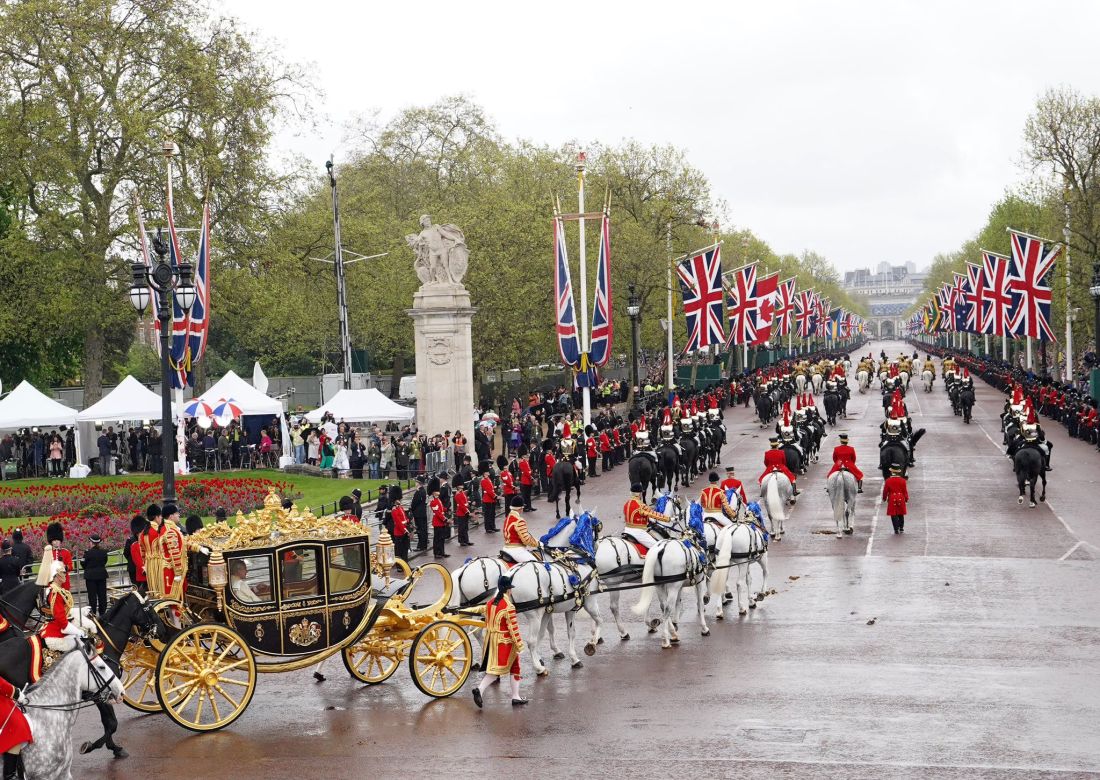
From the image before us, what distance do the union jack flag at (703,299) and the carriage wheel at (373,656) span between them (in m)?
32.6

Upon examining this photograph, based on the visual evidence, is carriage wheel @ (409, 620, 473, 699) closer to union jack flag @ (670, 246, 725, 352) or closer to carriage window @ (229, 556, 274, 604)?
carriage window @ (229, 556, 274, 604)

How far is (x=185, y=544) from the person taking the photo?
1320cm

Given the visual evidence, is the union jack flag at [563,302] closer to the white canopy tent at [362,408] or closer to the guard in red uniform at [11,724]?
the white canopy tent at [362,408]

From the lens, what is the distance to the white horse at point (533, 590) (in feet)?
47.1

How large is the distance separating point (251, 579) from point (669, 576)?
5386 mm

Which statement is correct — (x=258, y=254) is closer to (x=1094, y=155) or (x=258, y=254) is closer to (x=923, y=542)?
(x=923, y=542)

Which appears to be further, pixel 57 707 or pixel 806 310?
pixel 806 310

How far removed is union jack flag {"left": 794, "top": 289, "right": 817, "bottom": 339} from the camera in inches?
3477

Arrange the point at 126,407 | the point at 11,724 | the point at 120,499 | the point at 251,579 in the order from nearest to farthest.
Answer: the point at 11,724 → the point at 251,579 → the point at 120,499 → the point at 126,407

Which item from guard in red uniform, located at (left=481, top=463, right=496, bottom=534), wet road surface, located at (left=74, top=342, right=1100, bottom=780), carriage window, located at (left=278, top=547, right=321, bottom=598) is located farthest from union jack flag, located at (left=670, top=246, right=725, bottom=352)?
carriage window, located at (left=278, top=547, right=321, bottom=598)

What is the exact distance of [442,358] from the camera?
36188 mm

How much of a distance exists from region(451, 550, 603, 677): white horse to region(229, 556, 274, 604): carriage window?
2.39 meters

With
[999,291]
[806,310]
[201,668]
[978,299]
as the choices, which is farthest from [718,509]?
[806,310]

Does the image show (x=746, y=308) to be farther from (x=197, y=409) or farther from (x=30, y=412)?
(x=30, y=412)
